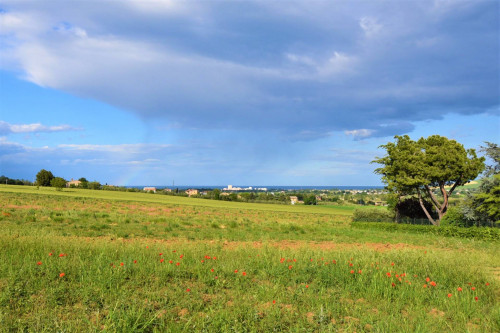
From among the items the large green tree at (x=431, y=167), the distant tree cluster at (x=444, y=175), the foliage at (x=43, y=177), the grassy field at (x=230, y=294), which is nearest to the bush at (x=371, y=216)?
the distant tree cluster at (x=444, y=175)

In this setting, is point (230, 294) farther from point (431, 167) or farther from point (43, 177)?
point (43, 177)

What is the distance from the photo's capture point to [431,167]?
3212 centimetres

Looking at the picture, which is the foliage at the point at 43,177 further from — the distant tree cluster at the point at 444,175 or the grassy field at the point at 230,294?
the grassy field at the point at 230,294

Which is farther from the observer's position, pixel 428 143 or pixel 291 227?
pixel 428 143

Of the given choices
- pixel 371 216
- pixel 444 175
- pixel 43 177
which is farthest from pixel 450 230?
pixel 43 177

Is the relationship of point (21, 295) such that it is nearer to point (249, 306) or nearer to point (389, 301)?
point (249, 306)

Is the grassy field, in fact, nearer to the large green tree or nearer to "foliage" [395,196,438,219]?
the large green tree

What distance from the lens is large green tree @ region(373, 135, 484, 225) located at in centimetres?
3169

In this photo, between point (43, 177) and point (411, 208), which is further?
point (43, 177)

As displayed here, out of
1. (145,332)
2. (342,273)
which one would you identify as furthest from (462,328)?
(145,332)

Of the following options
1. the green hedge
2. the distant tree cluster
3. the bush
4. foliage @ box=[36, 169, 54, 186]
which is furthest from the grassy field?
foliage @ box=[36, 169, 54, 186]

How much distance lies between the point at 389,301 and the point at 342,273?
1345mm

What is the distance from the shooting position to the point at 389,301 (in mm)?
5785

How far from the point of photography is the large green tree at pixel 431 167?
3169 cm
